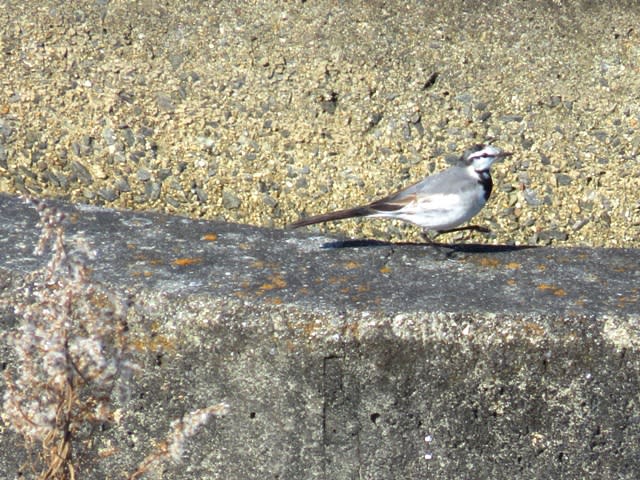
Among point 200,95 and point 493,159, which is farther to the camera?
point 200,95

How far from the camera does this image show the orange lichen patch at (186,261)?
10.9 ft

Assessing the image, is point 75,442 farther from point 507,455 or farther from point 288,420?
point 507,455

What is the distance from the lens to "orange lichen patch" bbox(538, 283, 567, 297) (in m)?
3.18

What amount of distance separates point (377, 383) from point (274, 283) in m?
0.45

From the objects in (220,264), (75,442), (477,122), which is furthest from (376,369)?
(477,122)

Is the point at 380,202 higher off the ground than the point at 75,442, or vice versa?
the point at 380,202

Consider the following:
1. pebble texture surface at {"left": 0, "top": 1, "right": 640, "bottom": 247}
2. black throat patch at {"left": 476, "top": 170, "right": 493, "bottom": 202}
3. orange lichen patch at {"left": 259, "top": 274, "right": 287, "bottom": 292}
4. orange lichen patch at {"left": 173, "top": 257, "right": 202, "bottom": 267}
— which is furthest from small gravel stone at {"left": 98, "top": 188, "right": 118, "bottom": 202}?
black throat patch at {"left": 476, "top": 170, "right": 493, "bottom": 202}

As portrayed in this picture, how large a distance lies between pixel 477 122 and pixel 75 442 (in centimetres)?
231

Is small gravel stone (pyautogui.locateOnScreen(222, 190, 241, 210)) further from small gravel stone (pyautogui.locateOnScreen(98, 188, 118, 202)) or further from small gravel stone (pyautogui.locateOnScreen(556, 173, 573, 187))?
small gravel stone (pyautogui.locateOnScreen(556, 173, 573, 187))

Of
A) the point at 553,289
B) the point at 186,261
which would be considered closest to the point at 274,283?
the point at 186,261

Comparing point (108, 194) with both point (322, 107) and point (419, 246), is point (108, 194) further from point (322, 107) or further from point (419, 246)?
point (419, 246)

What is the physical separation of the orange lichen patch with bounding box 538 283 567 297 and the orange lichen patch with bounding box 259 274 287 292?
74 cm

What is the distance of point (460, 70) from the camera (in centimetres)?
487

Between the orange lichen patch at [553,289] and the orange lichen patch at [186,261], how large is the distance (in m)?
1.01
